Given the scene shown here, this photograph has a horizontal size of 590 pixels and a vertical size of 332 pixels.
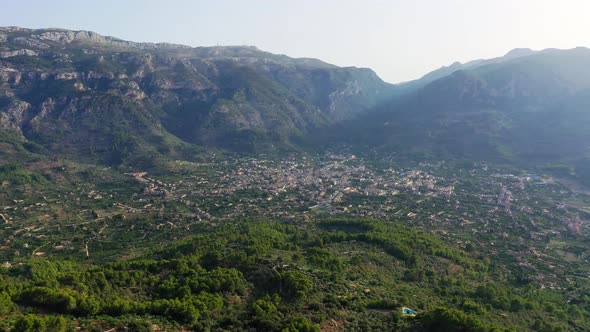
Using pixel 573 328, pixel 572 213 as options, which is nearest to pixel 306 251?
pixel 573 328

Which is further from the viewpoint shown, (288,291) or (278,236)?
(278,236)

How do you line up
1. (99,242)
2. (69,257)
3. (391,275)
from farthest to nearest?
1. (99,242)
2. (69,257)
3. (391,275)

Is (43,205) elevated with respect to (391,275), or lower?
lower

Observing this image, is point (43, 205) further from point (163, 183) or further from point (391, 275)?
point (391, 275)

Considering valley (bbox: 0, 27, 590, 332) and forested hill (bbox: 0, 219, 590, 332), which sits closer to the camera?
forested hill (bbox: 0, 219, 590, 332)

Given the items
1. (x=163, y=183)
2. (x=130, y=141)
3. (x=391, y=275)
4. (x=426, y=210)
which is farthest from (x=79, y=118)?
(x=391, y=275)

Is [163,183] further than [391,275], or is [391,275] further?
[163,183]

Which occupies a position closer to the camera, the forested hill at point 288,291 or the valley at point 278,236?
the forested hill at point 288,291

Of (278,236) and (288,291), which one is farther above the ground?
(288,291)

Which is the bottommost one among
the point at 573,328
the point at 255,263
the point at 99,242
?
the point at 99,242

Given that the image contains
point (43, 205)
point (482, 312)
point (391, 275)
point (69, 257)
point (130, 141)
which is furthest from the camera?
point (130, 141)
